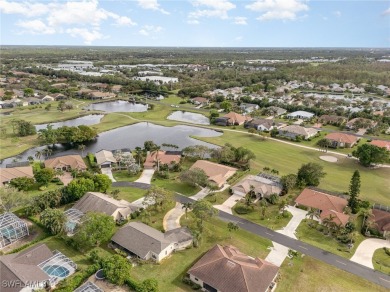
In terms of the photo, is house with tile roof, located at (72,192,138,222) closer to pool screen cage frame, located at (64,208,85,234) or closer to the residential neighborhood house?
pool screen cage frame, located at (64,208,85,234)

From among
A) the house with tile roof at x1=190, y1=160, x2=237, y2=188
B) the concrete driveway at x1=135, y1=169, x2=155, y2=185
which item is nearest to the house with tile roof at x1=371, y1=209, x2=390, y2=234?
the house with tile roof at x1=190, y1=160, x2=237, y2=188

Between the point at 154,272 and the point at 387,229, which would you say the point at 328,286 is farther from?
the point at 154,272

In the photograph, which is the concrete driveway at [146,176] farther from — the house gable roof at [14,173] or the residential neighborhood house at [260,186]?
the house gable roof at [14,173]

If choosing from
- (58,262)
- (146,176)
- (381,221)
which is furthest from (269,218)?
(58,262)

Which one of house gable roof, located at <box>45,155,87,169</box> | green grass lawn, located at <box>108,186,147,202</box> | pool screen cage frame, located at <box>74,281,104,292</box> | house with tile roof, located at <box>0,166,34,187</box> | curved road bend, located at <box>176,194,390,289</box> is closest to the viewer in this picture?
pool screen cage frame, located at <box>74,281,104,292</box>

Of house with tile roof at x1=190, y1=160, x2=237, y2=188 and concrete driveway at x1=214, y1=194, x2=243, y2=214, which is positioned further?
house with tile roof at x1=190, y1=160, x2=237, y2=188

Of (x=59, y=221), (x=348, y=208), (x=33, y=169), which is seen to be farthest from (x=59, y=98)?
(x=348, y=208)

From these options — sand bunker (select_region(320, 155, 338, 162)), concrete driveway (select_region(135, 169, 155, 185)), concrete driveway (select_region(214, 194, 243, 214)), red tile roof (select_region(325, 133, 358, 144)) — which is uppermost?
red tile roof (select_region(325, 133, 358, 144))
